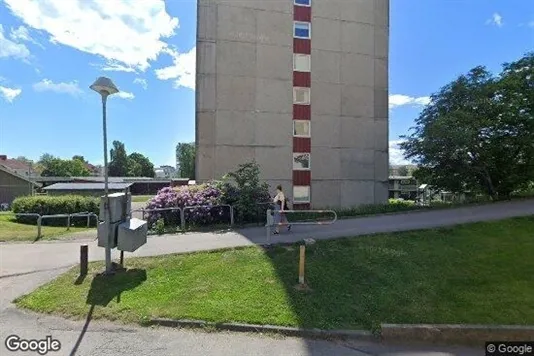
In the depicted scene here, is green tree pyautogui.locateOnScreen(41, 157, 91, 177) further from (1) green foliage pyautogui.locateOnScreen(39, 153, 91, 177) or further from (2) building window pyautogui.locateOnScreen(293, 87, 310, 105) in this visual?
(2) building window pyautogui.locateOnScreen(293, 87, 310, 105)

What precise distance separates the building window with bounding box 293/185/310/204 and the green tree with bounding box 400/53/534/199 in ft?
25.8

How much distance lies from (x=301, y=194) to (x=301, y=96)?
6.27 meters

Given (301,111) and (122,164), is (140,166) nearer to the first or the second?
(122,164)

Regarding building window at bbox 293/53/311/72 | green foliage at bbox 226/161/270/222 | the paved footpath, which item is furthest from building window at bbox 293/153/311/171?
the paved footpath

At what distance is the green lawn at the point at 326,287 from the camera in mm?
6043

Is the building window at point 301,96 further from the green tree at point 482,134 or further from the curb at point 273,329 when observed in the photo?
the curb at point 273,329

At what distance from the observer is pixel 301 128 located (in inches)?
987

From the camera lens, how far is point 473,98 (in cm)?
1783

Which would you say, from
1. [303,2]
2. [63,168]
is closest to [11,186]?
[303,2]

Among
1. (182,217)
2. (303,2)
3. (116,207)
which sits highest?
(303,2)

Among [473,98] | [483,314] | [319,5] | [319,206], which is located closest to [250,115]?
[319,206]

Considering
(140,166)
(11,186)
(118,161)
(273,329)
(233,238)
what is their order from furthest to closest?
(140,166) < (118,161) < (11,186) < (233,238) < (273,329)

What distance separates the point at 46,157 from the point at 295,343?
4558 inches

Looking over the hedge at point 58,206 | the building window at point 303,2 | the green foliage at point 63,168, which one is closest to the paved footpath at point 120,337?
the hedge at point 58,206
